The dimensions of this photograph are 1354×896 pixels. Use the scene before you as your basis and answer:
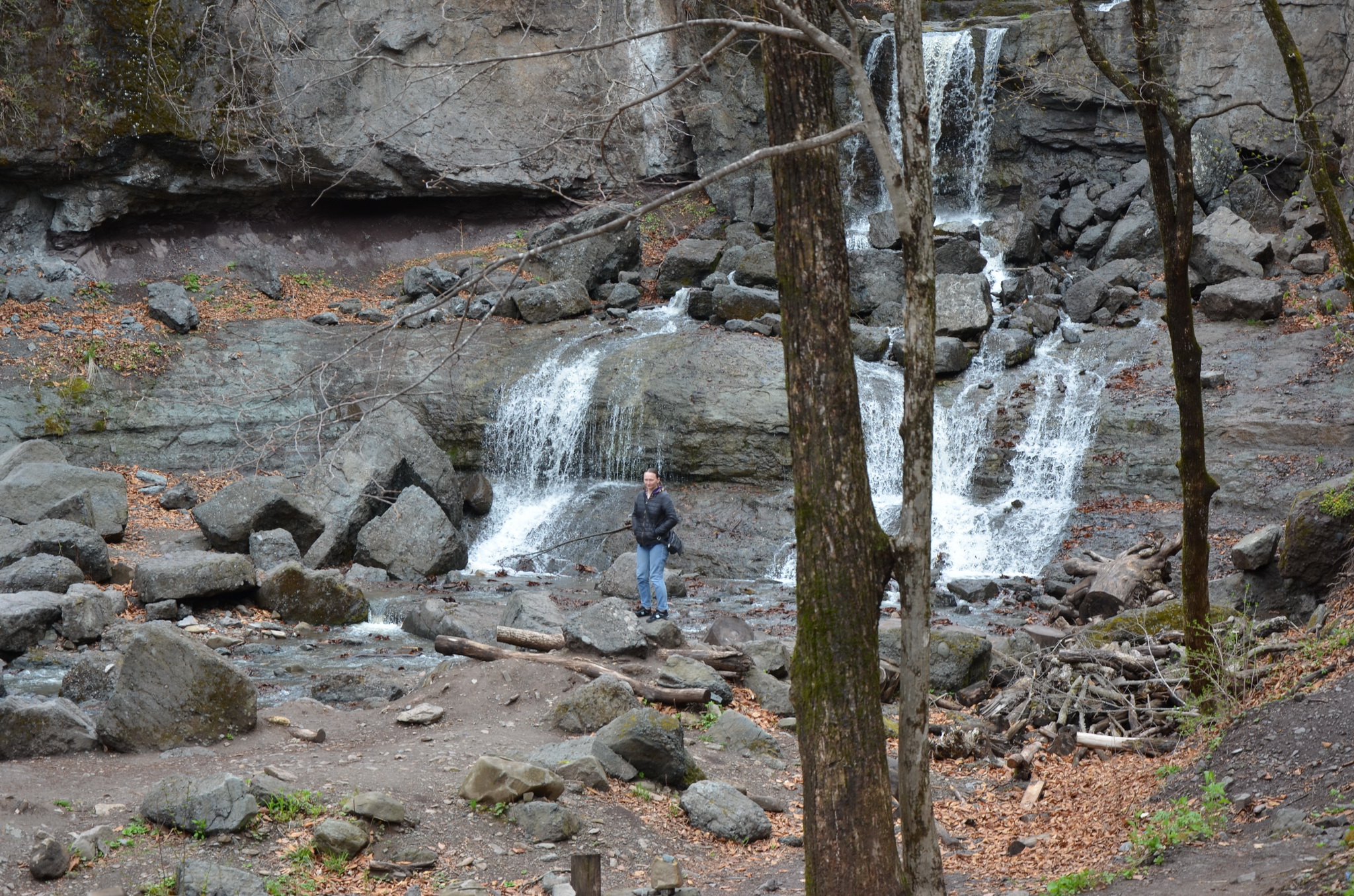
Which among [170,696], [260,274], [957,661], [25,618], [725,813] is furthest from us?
[260,274]

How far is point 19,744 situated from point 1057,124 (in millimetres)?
22888

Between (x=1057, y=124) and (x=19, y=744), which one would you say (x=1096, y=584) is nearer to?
(x=19, y=744)

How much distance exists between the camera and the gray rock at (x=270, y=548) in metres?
14.4

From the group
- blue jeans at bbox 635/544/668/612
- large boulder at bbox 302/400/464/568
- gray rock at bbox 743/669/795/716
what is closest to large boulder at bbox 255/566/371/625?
large boulder at bbox 302/400/464/568

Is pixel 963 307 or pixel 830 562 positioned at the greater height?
pixel 963 307

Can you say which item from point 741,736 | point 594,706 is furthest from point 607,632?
point 741,736

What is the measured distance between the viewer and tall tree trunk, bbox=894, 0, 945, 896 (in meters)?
4.97

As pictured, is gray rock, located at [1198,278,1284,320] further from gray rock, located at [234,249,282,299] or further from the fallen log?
gray rock, located at [234,249,282,299]

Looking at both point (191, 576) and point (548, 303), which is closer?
point (191, 576)

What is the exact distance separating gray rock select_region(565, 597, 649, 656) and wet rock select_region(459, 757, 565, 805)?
298cm

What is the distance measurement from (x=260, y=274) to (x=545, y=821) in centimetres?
1852

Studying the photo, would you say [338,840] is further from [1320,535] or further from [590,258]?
[590,258]

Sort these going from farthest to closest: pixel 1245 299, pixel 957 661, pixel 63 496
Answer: pixel 1245 299
pixel 63 496
pixel 957 661

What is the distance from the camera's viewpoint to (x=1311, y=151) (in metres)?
8.50
